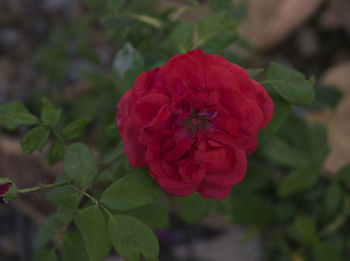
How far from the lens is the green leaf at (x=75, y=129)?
44.4 inches

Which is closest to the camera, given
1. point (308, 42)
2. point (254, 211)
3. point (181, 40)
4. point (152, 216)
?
point (181, 40)

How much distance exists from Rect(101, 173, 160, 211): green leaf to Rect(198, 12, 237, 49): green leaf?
0.55 meters

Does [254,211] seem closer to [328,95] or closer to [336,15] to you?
[328,95]

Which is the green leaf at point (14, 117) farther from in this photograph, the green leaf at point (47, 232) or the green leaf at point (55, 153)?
the green leaf at point (47, 232)

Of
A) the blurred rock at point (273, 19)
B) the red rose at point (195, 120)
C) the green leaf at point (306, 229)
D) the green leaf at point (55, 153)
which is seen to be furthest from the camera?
the blurred rock at point (273, 19)

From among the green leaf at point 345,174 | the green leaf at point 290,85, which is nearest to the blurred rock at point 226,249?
the green leaf at point 345,174

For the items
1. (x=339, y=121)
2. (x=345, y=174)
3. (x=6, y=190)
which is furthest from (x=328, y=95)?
(x=6, y=190)

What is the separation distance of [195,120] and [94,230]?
0.40 m

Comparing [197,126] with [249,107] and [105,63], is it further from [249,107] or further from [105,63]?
[105,63]

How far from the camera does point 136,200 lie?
3.24 feet

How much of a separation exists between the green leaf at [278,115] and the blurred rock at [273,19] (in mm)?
1636

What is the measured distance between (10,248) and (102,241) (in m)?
1.93

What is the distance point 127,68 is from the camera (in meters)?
1.21

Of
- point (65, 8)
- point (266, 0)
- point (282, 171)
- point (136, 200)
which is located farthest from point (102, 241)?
point (65, 8)
